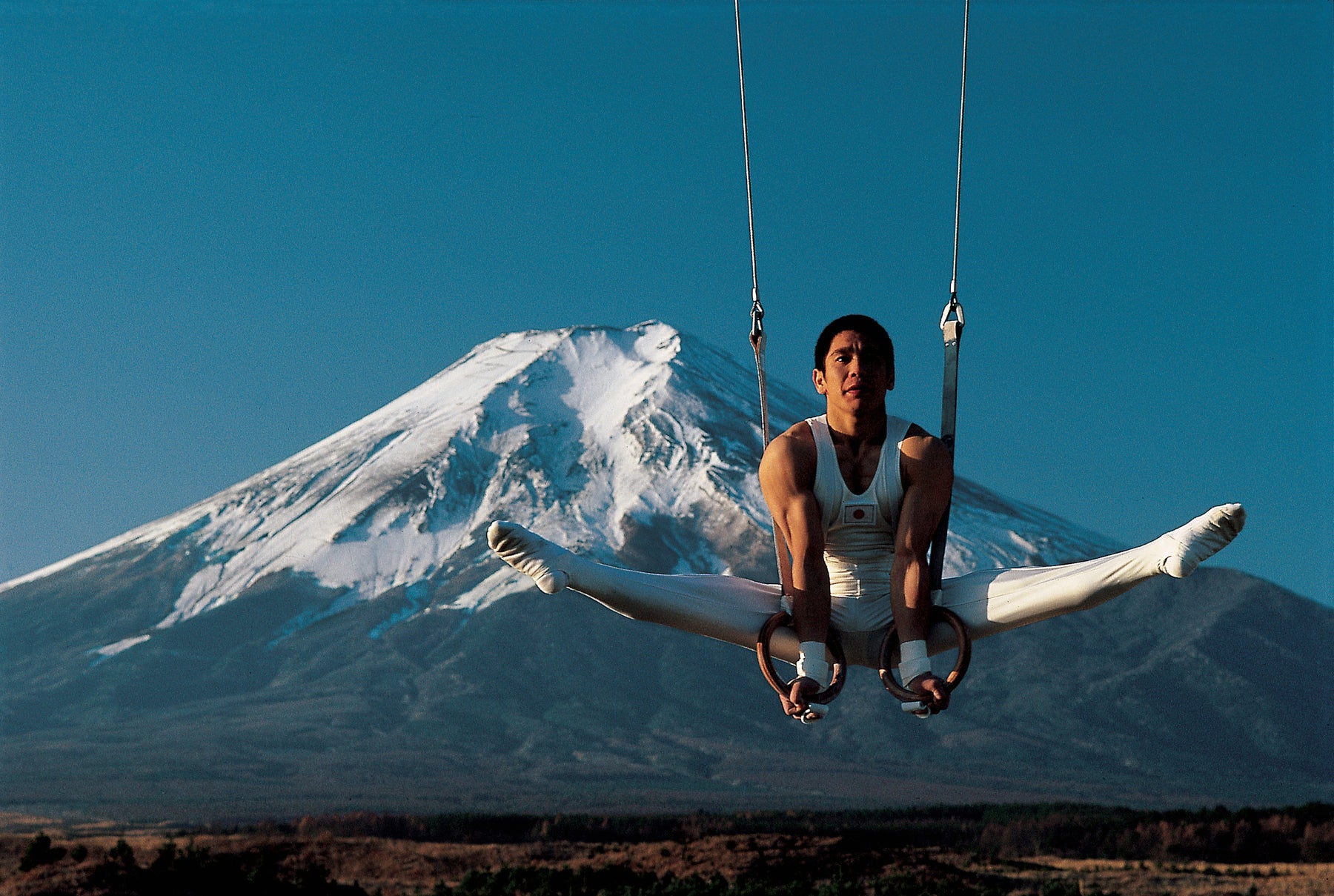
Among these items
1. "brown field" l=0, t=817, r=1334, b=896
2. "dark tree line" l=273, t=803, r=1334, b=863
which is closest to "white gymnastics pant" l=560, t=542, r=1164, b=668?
"brown field" l=0, t=817, r=1334, b=896

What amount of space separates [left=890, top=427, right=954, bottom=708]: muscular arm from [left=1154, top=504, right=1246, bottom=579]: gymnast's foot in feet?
3.91

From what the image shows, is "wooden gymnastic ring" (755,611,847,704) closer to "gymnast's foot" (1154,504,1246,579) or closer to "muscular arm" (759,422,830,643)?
"muscular arm" (759,422,830,643)

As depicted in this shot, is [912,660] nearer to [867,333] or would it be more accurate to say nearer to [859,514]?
[859,514]

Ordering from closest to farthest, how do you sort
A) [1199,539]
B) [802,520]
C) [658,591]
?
1. [1199,539]
2. [658,591]
3. [802,520]

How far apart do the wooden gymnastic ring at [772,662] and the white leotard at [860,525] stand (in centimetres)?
15

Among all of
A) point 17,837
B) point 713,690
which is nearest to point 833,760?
point 713,690

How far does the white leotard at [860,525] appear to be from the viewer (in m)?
8.15

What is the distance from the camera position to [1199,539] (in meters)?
7.17

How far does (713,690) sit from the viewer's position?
638ft

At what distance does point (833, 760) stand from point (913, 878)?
127968mm

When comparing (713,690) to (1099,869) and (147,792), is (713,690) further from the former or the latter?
(1099,869)

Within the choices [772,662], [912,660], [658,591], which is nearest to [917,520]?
[912,660]

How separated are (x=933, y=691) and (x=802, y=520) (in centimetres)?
106

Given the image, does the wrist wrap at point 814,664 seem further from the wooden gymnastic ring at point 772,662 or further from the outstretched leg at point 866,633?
the outstretched leg at point 866,633
